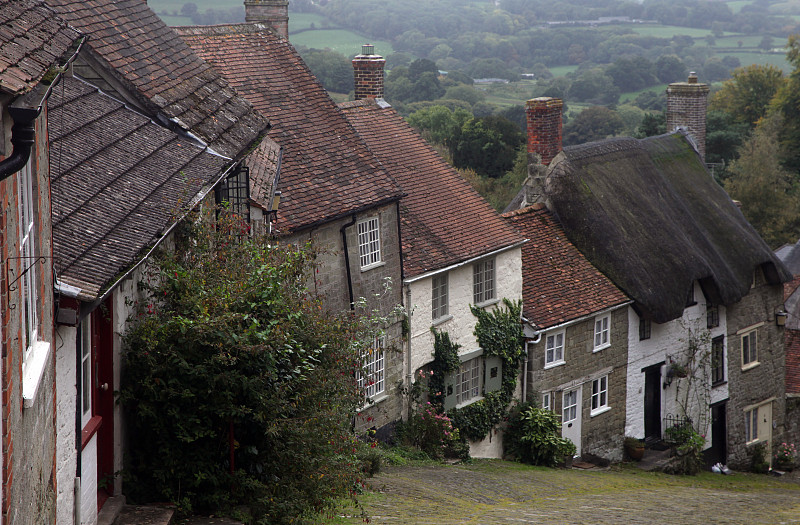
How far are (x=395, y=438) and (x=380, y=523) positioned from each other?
29.6ft

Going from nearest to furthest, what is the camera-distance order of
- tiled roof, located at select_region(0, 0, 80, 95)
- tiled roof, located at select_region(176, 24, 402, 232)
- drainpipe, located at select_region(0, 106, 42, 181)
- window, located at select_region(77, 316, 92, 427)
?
drainpipe, located at select_region(0, 106, 42, 181), tiled roof, located at select_region(0, 0, 80, 95), window, located at select_region(77, 316, 92, 427), tiled roof, located at select_region(176, 24, 402, 232)

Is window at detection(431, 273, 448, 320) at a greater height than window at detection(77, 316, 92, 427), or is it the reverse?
window at detection(431, 273, 448, 320)

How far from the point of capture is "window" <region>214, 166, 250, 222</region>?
1365cm

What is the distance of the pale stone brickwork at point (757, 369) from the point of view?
97.0 feet

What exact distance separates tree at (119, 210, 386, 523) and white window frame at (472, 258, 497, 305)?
12.5 m

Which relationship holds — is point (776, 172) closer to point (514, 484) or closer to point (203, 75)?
point (514, 484)

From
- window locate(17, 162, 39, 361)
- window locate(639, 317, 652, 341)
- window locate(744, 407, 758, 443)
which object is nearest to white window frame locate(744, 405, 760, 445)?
window locate(744, 407, 758, 443)

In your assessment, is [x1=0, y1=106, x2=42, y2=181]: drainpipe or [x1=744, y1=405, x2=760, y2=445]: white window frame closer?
[x1=0, y1=106, x2=42, y2=181]: drainpipe

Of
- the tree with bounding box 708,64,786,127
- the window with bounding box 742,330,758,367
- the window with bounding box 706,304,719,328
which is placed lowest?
the window with bounding box 742,330,758,367

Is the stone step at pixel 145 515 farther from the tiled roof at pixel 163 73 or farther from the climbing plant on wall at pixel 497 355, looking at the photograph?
the climbing plant on wall at pixel 497 355

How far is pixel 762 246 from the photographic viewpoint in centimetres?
3009

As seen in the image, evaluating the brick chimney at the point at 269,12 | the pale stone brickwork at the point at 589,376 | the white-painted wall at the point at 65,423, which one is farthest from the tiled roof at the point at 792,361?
the white-painted wall at the point at 65,423

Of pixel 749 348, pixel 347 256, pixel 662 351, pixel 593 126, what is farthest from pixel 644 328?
pixel 593 126

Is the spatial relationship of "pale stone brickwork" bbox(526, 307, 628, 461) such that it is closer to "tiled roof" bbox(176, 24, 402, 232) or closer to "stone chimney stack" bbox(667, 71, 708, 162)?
"tiled roof" bbox(176, 24, 402, 232)
